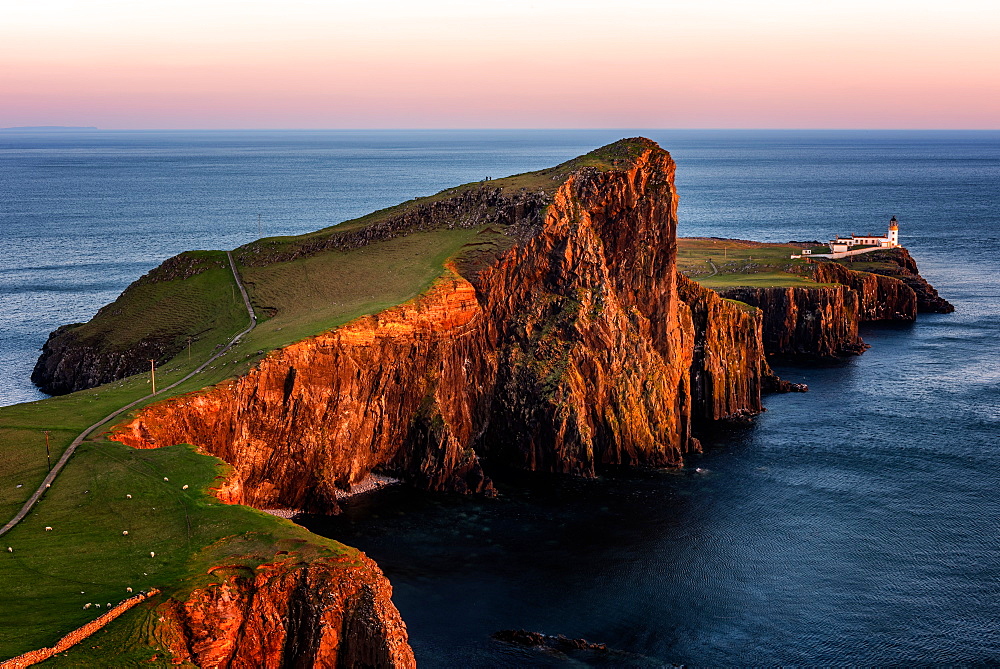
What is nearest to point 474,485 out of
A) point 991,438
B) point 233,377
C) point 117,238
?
point 233,377

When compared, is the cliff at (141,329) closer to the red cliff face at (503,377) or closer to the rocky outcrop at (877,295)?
the red cliff face at (503,377)

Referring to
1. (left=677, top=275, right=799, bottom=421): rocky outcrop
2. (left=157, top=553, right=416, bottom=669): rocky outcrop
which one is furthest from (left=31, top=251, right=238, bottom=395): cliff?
(left=157, top=553, right=416, bottom=669): rocky outcrop

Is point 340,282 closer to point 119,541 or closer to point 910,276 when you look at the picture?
point 119,541

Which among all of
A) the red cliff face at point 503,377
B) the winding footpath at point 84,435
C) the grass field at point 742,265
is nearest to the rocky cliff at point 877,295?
the grass field at point 742,265

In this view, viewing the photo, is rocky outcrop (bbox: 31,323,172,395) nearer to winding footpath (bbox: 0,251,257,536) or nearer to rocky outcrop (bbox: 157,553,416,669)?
winding footpath (bbox: 0,251,257,536)

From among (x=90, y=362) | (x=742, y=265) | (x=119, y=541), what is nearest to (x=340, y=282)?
(x=90, y=362)

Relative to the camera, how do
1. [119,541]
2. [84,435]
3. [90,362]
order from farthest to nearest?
1. [90,362]
2. [84,435]
3. [119,541]
